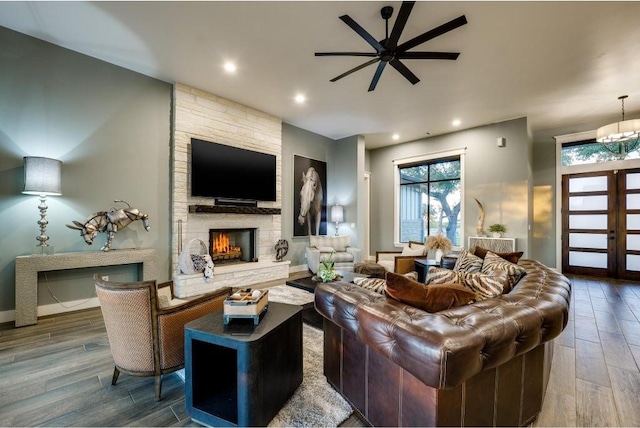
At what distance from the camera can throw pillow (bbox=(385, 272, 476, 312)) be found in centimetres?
141

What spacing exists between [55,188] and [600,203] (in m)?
9.52

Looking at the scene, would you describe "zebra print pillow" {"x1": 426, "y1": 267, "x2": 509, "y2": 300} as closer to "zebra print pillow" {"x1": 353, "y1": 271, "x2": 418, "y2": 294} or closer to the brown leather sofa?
the brown leather sofa

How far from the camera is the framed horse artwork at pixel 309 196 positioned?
20.2ft

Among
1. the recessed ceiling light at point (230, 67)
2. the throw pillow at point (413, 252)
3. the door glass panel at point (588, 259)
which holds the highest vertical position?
the recessed ceiling light at point (230, 67)

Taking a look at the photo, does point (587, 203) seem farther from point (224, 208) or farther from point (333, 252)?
point (224, 208)

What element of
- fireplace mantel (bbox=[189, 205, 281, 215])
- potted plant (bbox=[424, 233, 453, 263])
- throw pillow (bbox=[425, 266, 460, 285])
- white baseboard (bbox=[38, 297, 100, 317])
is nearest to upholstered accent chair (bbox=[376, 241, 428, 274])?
potted plant (bbox=[424, 233, 453, 263])

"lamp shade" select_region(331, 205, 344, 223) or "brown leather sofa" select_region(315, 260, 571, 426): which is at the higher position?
"lamp shade" select_region(331, 205, 344, 223)

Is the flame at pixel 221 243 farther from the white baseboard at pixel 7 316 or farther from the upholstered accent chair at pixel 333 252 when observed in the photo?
the white baseboard at pixel 7 316

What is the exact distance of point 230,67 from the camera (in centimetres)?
374

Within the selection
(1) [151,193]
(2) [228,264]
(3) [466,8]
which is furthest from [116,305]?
(3) [466,8]

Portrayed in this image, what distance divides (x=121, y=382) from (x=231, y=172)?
346cm

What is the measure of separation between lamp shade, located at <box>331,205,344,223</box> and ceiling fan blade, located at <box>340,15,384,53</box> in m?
4.12

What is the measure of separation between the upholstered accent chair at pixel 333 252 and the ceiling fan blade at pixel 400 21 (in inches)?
134

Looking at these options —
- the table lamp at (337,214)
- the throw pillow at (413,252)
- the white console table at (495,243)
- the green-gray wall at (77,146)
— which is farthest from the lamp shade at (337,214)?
the green-gray wall at (77,146)
